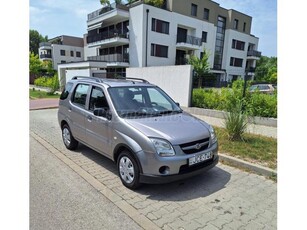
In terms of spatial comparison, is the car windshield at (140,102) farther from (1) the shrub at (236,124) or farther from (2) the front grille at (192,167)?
(1) the shrub at (236,124)

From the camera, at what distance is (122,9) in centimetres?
2403

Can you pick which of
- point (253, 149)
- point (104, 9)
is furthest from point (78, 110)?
point (104, 9)

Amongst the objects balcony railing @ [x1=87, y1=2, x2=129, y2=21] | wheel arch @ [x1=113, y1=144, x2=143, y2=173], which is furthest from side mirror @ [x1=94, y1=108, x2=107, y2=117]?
balcony railing @ [x1=87, y1=2, x2=129, y2=21]

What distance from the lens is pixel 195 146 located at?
3283 millimetres

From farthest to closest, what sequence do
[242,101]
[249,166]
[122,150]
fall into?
[242,101], [249,166], [122,150]

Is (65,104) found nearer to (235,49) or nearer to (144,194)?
(144,194)

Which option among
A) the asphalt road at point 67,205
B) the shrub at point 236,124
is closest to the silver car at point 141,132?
the asphalt road at point 67,205

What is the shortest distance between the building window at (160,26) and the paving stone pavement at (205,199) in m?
22.8

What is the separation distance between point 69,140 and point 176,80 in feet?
22.4

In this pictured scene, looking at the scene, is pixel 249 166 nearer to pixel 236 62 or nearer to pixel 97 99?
pixel 97 99

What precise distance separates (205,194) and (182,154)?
80 centimetres

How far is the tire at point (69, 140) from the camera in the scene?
5.13 metres

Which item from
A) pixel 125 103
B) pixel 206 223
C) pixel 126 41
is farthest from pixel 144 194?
pixel 126 41

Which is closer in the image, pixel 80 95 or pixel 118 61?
pixel 80 95
